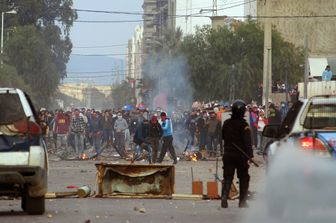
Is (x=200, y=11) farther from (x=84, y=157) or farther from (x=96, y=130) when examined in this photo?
(x=84, y=157)

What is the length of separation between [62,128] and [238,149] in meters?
24.0

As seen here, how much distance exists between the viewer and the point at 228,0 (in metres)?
105

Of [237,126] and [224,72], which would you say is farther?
[224,72]

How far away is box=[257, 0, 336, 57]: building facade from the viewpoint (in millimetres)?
74250

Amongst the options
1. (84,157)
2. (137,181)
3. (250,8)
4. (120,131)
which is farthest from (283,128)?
(250,8)

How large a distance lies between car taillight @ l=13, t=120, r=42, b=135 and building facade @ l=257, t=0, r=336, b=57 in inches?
2429

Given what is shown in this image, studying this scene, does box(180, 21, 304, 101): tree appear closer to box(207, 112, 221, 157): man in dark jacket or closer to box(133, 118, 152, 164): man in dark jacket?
box(207, 112, 221, 157): man in dark jacket

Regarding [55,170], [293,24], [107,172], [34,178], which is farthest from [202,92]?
[34,178]

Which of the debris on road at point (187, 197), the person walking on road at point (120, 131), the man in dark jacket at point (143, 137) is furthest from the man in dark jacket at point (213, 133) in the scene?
the debris on road at point (187, 197)

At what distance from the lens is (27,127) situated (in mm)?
13531

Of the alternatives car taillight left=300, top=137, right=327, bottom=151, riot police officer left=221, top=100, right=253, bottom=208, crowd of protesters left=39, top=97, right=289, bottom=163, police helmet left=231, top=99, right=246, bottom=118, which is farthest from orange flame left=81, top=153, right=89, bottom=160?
car taillight left=300, top=137, right=327, bottom=151

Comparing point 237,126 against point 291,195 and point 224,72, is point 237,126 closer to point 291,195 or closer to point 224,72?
point 291,195

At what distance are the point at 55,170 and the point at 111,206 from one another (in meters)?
12.4

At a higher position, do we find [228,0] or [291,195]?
[228,0]
